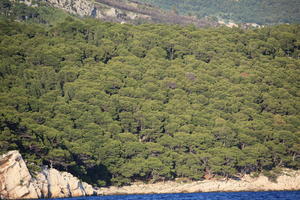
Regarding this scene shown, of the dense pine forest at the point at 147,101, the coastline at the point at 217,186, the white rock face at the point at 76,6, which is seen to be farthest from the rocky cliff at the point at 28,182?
the white rock face at the point at 76,6

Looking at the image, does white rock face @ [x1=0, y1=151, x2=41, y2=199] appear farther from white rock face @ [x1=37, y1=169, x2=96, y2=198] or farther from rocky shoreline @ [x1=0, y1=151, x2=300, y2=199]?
white rock face @ [x1=37, y1=169, x2=96, y2=198]

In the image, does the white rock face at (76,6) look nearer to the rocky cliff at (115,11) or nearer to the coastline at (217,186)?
the rocky cliff at (115,11)

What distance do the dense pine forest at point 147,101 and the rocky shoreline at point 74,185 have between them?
4.15 ft

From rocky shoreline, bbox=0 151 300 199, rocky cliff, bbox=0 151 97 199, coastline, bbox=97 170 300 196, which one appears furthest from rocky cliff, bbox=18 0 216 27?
rocky cliff, bbox=0 151 97 199

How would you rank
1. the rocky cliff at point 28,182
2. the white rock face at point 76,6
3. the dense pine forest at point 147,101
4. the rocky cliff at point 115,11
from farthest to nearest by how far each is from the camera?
the rocky cliff at point 115,11 < the white rock face at point 76,6 < the dense pine forest at point 147,101 < the rocky cliff at point 28,182

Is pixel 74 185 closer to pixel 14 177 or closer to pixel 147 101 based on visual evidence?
pixel 14 177

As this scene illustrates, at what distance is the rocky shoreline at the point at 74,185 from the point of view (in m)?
42.8

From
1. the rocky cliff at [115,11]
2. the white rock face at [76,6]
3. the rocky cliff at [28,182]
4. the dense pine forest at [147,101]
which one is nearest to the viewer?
the rocky cliff at [28,182]

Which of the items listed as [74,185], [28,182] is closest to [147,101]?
[74,185]

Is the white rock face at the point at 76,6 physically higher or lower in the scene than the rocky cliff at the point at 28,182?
higher

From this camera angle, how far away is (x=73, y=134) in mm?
57969

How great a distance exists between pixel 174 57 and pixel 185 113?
18.7 metres

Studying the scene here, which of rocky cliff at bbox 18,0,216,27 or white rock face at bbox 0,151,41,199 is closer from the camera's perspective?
white rock face at bbox 0,151,41,199

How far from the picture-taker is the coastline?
194 ft
